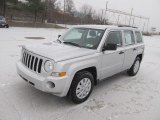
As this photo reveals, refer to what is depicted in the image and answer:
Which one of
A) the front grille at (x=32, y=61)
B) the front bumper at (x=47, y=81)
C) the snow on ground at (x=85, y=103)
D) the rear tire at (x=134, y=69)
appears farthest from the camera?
the rear tire at (x=134, y=69)

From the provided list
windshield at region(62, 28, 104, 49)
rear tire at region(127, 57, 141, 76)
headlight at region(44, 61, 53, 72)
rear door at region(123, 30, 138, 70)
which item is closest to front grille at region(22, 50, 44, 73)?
headlight at region(44, 61, 53, 72)

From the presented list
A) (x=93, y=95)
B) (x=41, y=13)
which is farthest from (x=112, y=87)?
(x=41, y=13)

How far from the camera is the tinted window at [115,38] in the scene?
4681 millimetres

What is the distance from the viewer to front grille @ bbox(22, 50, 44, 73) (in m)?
3.60

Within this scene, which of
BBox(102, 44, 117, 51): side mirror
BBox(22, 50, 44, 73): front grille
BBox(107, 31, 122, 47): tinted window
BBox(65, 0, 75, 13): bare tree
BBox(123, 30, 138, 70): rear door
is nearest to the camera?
BBox(22, 50, 44, 73): front grille

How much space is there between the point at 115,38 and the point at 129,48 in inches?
29.9

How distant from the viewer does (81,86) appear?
3965mm

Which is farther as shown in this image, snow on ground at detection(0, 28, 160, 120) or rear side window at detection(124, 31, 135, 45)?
rear side window at detection(124, 31, 135, 45)

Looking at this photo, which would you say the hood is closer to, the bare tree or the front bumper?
the front bumper

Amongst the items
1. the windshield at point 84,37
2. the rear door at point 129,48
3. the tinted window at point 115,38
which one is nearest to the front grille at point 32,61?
the windshield at point 84,37

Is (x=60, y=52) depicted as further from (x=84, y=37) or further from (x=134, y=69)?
(x=134, y=69)

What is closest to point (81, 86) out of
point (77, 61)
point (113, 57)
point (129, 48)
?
point (77, 61)

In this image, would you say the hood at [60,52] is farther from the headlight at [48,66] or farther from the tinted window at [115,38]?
the tinted window at [115,38]

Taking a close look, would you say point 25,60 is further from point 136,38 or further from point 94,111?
point 136,38
